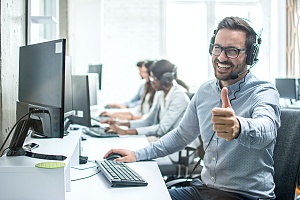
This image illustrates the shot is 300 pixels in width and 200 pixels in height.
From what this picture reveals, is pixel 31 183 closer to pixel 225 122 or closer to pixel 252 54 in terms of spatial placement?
pixel 225 122

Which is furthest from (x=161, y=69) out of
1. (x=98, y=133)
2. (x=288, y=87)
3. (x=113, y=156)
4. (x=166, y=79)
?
(x=288, y=87)

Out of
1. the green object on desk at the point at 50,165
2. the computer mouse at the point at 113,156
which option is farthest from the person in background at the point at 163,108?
the green object on desk at the point at 50,165

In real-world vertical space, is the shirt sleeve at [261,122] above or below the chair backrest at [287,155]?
above

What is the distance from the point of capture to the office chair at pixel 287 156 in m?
1.50

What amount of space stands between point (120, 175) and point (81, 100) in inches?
45.1

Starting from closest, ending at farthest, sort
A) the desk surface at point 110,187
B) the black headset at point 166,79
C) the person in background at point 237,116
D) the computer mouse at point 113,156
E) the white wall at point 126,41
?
1. the desk surface at point 110,187
2. the person in background at point 237,116
3. the computer mouse at point 113,156
4. the black headset at point 166,79
5. the white wall at point 126,41

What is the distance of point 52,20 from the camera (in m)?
2.09

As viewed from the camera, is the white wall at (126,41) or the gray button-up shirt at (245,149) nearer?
the gray button-up shirt at (245,149)

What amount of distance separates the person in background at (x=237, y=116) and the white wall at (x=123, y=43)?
4.34 metres

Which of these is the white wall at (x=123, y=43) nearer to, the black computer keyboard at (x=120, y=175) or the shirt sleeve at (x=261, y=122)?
the black computer keyboard at (x=120, y=175)

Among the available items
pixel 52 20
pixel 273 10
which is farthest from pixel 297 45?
pixel 52 20

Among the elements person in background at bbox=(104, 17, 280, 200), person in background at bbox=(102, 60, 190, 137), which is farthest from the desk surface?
person in background at bbox=(102, 60, 190, 137)

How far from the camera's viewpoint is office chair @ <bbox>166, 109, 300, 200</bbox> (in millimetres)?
1504

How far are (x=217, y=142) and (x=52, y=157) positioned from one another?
2.35 ft
